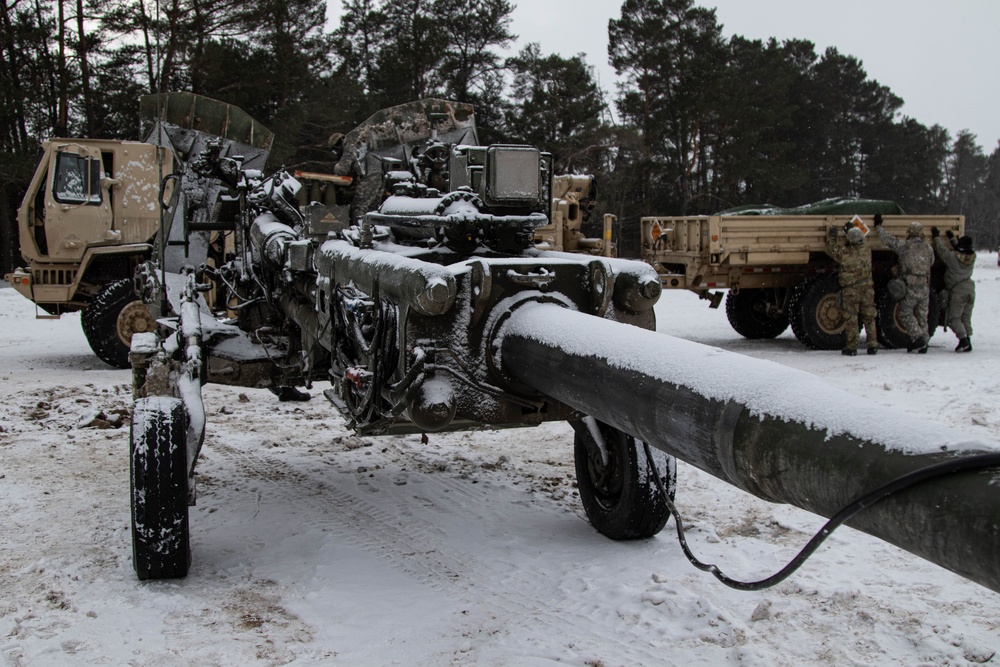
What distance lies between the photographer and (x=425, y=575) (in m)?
4.39

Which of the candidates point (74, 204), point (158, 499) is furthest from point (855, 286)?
point (158, 499)

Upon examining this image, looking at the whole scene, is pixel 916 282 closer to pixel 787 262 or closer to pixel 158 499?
pixel 787 262

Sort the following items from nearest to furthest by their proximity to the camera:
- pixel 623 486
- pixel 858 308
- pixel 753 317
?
pixel 623 486
pixel 858 308
pixel 753 317

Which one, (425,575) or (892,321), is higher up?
(892,321)

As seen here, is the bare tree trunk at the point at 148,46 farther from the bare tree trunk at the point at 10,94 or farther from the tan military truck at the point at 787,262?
the tan military truck at the point at 787,262

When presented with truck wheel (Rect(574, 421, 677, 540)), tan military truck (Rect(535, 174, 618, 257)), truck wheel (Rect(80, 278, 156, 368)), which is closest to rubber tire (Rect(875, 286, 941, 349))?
tan military truck (Rect(535, 174, 618, 257))

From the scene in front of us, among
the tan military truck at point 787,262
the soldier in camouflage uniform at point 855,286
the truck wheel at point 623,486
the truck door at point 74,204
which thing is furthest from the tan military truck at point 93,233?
the soldier in camouflage uniform at point 855,286

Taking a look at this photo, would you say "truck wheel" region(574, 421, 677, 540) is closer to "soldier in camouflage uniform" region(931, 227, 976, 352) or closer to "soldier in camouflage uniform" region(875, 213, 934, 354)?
"soldier in camouflage uniform" region(875, 213, 934, 354)

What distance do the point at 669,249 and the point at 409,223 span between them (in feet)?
29.1

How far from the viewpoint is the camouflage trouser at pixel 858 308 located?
11.5m

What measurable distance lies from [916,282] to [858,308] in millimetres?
739

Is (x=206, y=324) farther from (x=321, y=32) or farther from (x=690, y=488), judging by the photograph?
(x=321, y=32)

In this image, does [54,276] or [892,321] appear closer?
[54,276]

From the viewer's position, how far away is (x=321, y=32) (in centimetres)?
2455
